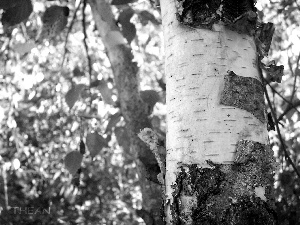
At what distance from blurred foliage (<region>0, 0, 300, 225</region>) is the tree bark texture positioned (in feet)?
0.30

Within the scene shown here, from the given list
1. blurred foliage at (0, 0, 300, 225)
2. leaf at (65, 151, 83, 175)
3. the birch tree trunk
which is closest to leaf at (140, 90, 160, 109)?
blurred foliage at (0, 0, 300, 225)

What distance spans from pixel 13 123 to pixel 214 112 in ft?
4.70

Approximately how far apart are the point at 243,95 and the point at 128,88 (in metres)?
0.85

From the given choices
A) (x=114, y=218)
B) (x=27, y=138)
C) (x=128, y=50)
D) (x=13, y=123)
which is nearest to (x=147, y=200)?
(x=128, y=50)

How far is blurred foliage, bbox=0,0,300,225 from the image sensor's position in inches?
77.7

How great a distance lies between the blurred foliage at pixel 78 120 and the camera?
1.97 m

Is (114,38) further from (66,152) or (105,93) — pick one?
(66,152)

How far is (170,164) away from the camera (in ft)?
2.31

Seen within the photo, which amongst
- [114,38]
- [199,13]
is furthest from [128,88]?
[199,13]

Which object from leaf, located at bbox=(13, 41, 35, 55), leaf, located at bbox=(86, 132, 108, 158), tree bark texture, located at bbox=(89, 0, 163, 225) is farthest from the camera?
leaf, located at bbox=(86, 132, 108, 158)

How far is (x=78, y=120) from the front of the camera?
2.08 m

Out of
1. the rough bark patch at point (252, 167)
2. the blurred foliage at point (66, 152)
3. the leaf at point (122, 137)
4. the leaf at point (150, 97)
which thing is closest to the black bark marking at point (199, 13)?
the rough bark patch at point (252, 167)

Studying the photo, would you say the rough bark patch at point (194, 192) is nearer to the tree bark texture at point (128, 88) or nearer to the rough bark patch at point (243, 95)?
the rough bark patch at point (243, 95)

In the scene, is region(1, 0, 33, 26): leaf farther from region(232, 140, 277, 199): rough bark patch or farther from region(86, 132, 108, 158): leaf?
region(232, 140, 277, 199): rough bark patch
